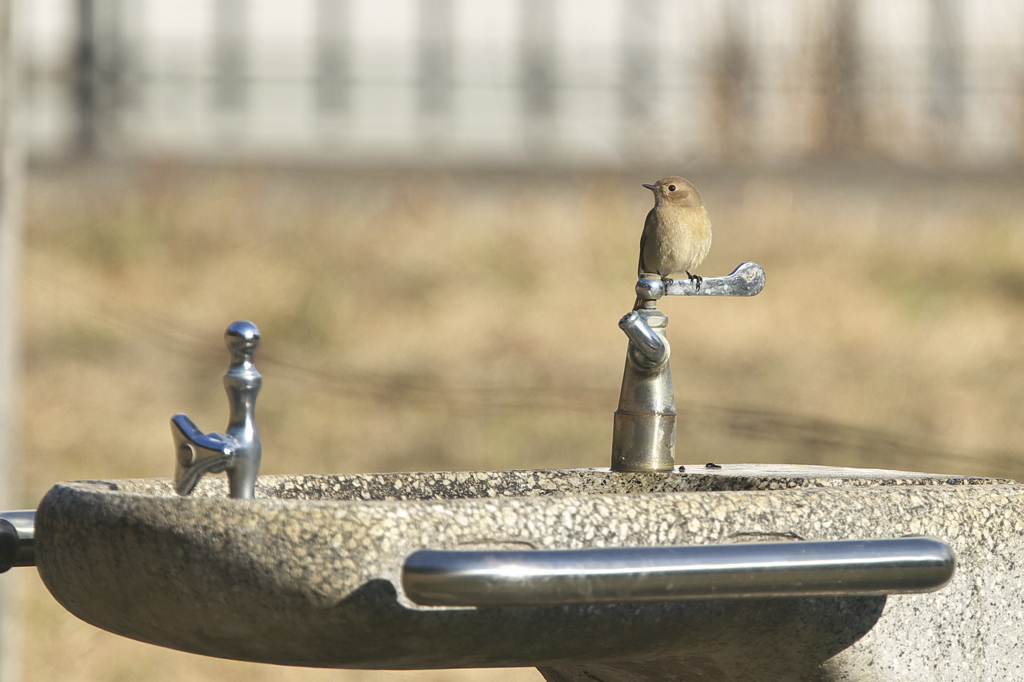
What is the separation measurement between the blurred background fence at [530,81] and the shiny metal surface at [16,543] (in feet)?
13.4

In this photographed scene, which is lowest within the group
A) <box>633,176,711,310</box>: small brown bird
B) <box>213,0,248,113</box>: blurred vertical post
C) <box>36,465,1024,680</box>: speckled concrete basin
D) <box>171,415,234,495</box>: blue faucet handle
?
<box>36,465,1024,680</box>: speckled concrete basin

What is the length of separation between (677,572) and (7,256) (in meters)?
1.48

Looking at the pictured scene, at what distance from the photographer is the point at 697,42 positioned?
5609 millimetres

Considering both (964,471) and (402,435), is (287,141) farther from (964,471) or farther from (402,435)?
(964,471)

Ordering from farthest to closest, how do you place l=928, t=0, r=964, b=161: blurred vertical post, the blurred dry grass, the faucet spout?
1. l=928, t=0, r=964, b=161: blurred vertical post
2. the blurred dry grass
3. the faucet spout

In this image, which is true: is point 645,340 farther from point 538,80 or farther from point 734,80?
point 538,80

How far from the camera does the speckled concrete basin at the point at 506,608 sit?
32.1 inches

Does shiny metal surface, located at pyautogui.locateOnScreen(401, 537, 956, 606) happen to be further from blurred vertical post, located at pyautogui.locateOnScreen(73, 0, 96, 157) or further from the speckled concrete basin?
blurred vertical post, located at pyautogui.locateOnScreen(73, 0, 96, 157)

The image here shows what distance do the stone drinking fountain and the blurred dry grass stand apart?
2248 millimetres

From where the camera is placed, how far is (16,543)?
1.02m

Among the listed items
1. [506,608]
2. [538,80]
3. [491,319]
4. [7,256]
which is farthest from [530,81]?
[506,608]

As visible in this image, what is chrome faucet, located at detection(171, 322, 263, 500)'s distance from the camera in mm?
975

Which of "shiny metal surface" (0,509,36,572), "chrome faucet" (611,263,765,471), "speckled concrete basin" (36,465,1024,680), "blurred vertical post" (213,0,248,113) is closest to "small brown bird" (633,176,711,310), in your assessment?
"chrome faucet" (611,263,765,471)

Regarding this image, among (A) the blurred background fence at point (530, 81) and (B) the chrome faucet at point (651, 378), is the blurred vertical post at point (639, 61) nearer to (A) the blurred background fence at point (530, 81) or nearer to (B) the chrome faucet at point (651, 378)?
(A) the blurred background fence at point (530, 81)
